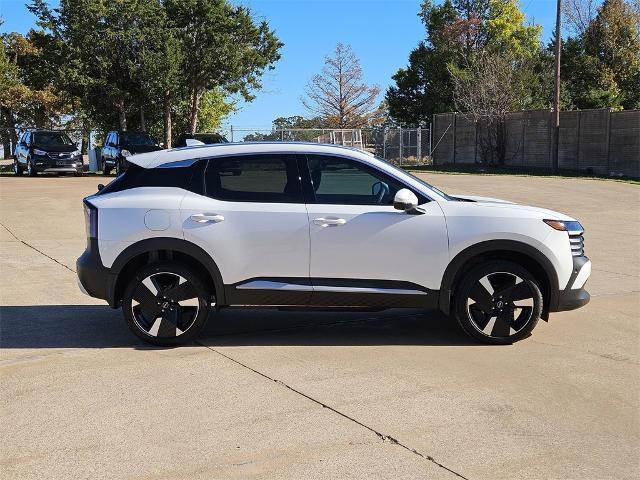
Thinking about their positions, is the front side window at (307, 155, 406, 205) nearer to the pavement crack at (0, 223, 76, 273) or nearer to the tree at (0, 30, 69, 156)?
the pavement crack at (0, 223, 76, 273)

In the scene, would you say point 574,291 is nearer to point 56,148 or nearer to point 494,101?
point 56,148

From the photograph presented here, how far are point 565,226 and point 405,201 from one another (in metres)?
1.44

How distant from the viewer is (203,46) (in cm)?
3606

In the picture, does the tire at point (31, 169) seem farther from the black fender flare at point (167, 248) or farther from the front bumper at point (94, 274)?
the black fender flare at point (167, 248)

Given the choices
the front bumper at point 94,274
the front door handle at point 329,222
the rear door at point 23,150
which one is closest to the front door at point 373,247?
the front door handle at point 329,222

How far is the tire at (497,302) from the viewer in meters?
6.02

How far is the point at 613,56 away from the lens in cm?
4800

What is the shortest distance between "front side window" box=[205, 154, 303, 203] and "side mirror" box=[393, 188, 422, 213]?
0.79 meters

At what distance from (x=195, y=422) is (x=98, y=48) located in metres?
32.3

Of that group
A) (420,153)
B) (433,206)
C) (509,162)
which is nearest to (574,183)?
(509,162)

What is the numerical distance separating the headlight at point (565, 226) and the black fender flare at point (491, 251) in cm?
27

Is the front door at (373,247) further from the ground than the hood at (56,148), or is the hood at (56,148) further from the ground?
the hood at (56,148)

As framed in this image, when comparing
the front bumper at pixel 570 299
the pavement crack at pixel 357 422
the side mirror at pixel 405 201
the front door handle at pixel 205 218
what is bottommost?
the pavement crack at pixel 357 422

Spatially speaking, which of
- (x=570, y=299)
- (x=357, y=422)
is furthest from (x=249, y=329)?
(x=570, y=299)
